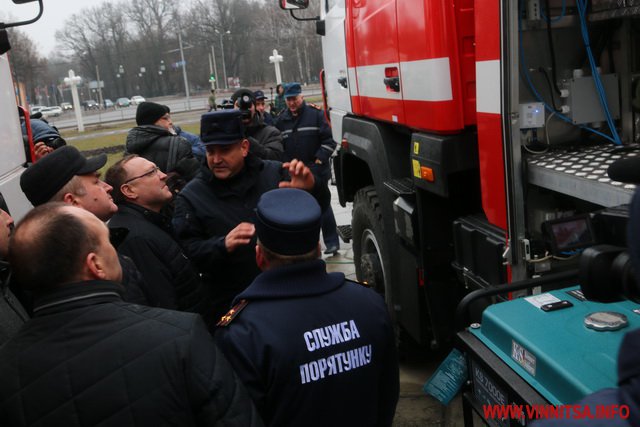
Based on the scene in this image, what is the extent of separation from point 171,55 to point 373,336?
262 ft

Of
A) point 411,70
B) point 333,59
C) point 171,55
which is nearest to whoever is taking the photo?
point 411,70

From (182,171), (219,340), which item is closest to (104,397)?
(219,340)

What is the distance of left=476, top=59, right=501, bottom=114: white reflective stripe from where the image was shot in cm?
244

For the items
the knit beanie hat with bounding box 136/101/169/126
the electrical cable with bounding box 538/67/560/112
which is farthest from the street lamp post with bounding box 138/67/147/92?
the electrical cable with bounding box 538/67/560/112

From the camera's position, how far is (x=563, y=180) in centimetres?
242

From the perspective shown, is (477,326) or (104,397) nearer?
(104,397)

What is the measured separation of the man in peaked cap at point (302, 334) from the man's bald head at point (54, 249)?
0.45 m

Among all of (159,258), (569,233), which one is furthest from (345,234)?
(569,233)

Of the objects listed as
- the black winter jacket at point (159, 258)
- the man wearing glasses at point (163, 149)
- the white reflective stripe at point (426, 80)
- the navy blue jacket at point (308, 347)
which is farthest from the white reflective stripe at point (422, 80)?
the man wearing glasses at point (163, 149)

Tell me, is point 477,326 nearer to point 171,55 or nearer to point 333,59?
point 333,59

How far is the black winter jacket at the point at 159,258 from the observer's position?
266 centimetres

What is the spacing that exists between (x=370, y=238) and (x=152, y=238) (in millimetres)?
1941

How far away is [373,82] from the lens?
12.1 feet

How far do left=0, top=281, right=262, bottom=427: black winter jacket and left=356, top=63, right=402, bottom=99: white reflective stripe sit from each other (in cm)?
211
